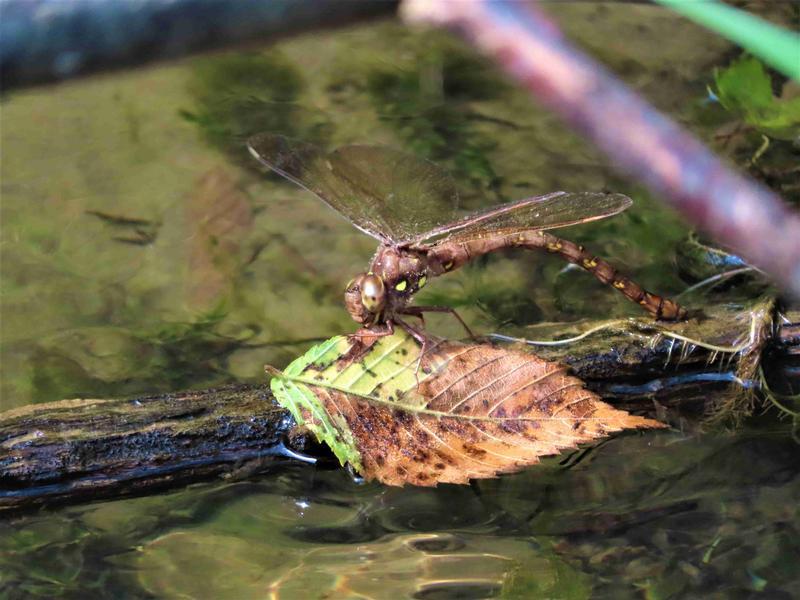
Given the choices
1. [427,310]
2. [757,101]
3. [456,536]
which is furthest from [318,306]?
[757,101]

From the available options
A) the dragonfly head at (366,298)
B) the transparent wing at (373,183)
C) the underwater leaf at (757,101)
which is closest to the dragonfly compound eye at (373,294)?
the dragonfly head at (366,298)

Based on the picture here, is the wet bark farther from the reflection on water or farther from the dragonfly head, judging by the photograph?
the dragonfly head

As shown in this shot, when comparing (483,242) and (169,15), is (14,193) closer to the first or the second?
(483,242)

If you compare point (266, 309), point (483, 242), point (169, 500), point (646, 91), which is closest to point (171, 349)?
point (266, 309)

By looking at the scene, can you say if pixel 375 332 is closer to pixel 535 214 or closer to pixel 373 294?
pixel 373 294

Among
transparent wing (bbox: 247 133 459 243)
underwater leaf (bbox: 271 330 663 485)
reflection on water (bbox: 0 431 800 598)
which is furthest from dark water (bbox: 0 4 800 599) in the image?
transparent wing (bbox: 247 133 459 243)
